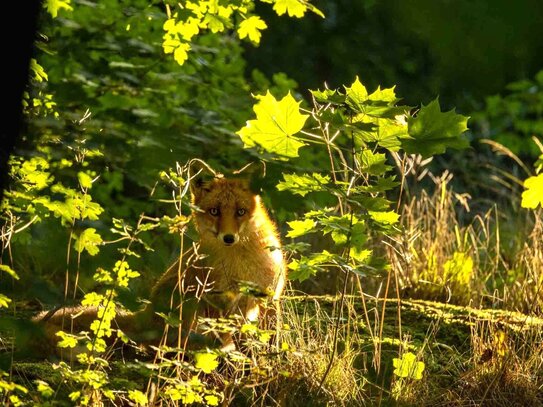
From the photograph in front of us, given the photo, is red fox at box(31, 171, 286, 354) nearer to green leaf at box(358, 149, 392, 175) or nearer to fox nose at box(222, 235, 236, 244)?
fox nose at box(222, 235, 236, 244)

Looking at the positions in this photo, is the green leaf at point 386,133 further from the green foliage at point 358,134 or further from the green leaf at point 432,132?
the green leaf at point 432,132

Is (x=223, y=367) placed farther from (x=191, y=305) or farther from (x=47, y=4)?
(x=47, y=4)

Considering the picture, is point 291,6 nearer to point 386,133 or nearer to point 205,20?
point 205,20

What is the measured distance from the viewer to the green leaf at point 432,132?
3.26 metres

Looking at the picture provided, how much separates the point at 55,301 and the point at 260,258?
3.07 meters

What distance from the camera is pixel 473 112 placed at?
1376 centimetres

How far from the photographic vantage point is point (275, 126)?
10.9ft

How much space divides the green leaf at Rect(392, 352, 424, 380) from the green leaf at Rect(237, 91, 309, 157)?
1.38 meters

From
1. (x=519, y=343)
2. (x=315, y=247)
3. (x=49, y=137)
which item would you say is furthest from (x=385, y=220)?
(x=315, y=247)

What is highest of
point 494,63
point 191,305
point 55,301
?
point 494,63

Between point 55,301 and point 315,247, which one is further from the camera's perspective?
point 315,247

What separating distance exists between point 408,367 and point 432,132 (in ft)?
4.63

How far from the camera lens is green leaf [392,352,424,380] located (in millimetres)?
4227

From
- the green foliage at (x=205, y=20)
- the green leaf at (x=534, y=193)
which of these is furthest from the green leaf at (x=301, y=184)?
the green foliage at (x=205, y=20)
